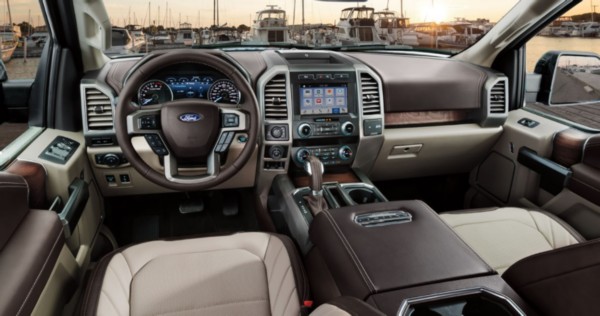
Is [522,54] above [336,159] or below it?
above

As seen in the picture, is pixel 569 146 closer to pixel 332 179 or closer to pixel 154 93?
pixel 332 179

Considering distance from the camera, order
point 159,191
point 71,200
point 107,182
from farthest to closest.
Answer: point 159,191 → point 107,182 → point 71,200

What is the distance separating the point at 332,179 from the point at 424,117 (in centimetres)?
77

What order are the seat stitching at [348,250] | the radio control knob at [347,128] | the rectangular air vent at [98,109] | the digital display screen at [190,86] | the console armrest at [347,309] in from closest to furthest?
the console armrest at [347,309] < the seat stitching at [348,250] < the digital display screen at [190,86] < the rectangular air vent at [98,109] < the radio control knob at [347,128]

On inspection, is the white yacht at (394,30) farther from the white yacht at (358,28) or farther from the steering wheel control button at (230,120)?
the steering wheel control button at (230,120)

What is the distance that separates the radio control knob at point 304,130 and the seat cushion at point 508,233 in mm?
878

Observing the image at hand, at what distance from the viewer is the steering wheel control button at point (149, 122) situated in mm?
2020

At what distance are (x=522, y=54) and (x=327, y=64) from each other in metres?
1.33

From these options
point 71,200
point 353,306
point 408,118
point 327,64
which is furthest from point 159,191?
point 353,306

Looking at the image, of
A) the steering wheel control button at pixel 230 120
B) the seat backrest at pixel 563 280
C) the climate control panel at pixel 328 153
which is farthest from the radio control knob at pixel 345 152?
the seat backrest at pixel 563 280

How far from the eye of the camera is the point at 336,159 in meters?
2.77

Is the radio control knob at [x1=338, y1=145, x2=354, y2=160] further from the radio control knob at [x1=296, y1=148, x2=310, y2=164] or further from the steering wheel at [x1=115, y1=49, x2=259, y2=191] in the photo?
the steering wheel at [x1=115, y1=49, x2=259, y2=191]

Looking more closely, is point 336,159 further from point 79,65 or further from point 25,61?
point 25,61

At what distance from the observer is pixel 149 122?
203 cm
